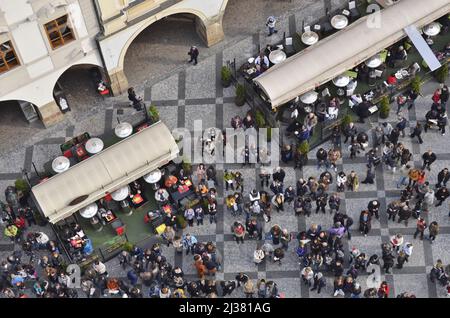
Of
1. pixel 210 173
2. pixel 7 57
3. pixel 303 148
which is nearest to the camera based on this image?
pixel 7 57

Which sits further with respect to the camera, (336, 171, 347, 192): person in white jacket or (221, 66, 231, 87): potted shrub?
(221, 66, 231, 87): potted shrub

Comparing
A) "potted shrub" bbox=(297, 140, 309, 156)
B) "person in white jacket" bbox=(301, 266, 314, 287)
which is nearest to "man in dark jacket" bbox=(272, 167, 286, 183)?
"potted shrub" bbox=(297, 140, 309, 156)

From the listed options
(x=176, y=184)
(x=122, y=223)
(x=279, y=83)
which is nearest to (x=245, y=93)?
(x=279, y=83)

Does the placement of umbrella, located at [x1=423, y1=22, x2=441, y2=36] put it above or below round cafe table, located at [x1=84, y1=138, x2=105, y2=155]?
above

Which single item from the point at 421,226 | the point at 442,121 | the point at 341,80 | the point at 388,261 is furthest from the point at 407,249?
the point at 341,80

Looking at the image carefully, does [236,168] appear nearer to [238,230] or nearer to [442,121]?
[238,230]

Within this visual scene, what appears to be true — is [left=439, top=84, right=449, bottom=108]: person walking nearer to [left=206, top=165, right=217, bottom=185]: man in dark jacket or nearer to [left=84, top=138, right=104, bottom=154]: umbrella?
[left=206, top=165, right=217, bottom=185]: man in dark jacket

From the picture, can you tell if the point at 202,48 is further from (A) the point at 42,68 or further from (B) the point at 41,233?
(B) the point at 41,233
